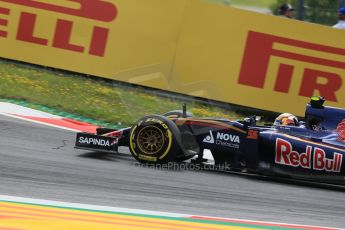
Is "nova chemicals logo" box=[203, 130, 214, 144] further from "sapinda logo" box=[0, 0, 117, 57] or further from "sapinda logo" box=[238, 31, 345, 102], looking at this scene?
"sapinda logo" box=[0, 0, 117, 57]

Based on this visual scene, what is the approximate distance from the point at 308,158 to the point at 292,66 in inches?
168

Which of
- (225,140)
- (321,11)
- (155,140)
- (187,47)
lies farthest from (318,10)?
(155,140)

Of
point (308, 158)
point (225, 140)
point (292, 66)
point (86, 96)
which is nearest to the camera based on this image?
point (308, 158)

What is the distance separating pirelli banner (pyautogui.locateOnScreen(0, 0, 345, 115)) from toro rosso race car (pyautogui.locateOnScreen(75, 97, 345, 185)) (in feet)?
11.8

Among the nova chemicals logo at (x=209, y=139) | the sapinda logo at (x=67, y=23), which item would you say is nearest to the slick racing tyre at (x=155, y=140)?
the nova chemicals logo at (x=209, y=139)

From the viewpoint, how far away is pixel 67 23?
11.5 m

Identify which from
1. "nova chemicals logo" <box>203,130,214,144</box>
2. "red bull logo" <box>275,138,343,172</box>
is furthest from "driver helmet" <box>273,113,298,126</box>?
"nova chemicals logo" <box>203,130,214,144</box>

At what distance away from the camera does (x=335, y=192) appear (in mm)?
7418

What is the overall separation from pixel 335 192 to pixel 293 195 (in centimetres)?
80

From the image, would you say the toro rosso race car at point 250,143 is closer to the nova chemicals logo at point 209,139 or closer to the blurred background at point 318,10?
the nova chemicals logo at point 209,139

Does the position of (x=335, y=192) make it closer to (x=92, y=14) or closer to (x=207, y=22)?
(x=207, y=22)

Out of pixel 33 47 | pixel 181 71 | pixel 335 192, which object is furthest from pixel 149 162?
pixel 33 47

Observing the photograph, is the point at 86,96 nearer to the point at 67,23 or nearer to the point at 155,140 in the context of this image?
the point at 67,23

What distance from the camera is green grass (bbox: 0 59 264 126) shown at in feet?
34.1
